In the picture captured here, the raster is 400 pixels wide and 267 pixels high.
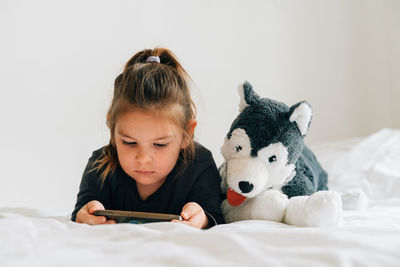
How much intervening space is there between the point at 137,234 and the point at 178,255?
0.12 m

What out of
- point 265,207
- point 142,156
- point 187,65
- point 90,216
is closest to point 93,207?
point 90,216

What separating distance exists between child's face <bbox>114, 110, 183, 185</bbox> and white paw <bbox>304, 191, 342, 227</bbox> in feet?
1.09

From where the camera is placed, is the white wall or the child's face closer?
the child's face

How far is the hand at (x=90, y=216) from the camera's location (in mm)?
854

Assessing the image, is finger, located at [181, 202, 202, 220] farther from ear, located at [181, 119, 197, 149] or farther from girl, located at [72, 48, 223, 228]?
ear, located at [181, 119, 197, 149]

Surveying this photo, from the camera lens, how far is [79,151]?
71.1 inches

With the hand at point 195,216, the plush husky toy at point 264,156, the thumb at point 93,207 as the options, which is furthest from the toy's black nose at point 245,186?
the thumb at point 93,207

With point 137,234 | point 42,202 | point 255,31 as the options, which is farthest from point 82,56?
point 137,234

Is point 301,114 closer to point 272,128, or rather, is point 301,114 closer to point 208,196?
point 272,128

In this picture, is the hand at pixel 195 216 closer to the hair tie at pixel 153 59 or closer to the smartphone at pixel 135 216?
the smartphone at pixel 135 216

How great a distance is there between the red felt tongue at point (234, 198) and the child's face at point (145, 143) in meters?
0.16

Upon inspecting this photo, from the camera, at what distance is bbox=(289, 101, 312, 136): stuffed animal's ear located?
87 cm

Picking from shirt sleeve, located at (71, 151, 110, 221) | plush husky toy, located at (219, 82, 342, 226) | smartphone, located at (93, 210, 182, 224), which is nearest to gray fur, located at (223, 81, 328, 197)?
plush husky toy, located at (219, 82, 342, 226)

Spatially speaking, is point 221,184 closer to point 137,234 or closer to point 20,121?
point 137,234
